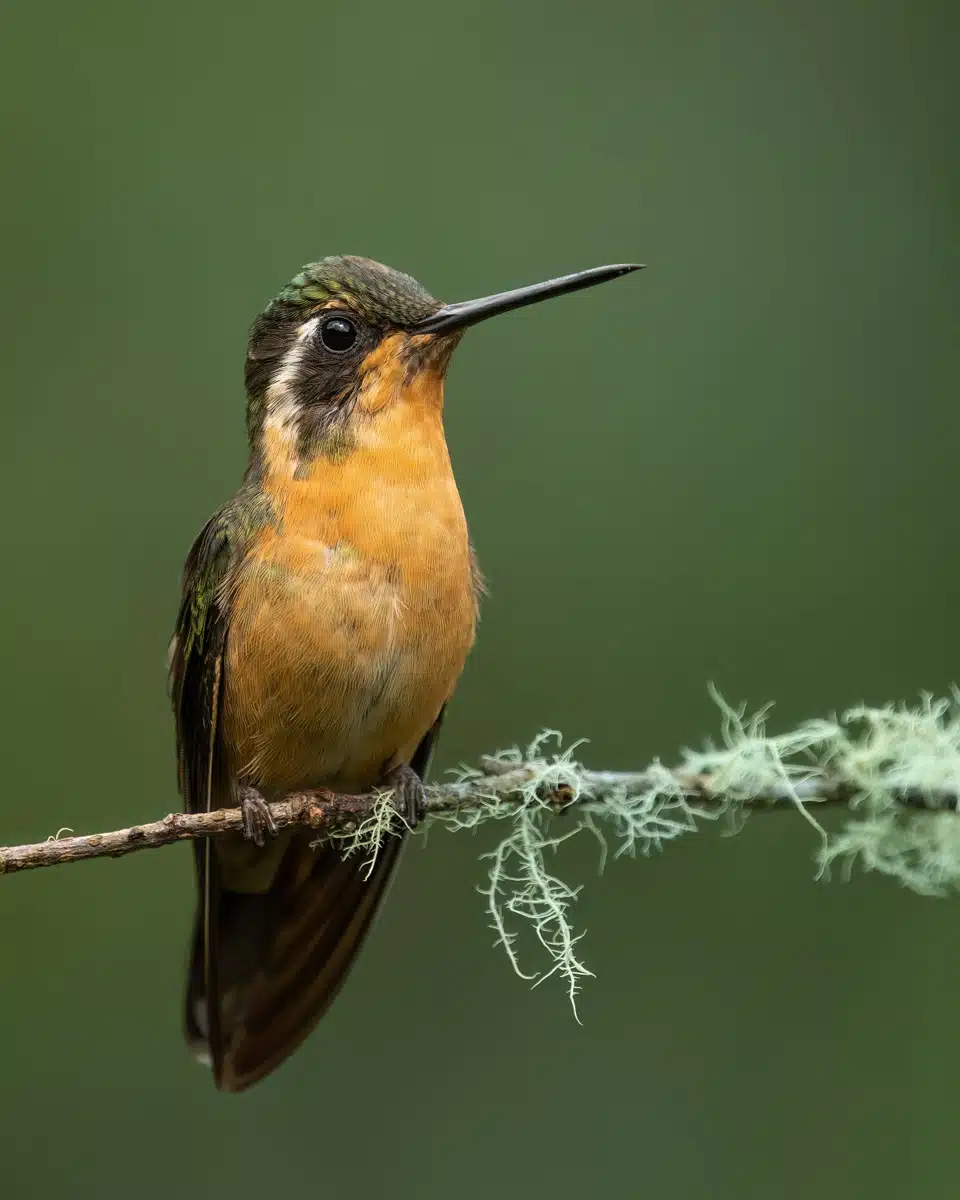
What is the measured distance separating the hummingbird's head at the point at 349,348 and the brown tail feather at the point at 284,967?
0.99 meters

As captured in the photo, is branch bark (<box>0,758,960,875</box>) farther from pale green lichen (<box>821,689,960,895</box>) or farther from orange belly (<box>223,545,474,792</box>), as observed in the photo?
orange belly (<box>223,545,474,792</box>)

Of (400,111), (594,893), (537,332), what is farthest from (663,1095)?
(400,111)

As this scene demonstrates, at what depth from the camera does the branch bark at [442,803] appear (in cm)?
232

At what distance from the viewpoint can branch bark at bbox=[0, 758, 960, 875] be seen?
2.32 meters

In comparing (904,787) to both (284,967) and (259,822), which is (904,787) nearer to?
(259,822)

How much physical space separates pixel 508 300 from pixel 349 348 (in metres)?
0.41

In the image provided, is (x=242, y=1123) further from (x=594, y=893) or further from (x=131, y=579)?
(x=131, y=579)

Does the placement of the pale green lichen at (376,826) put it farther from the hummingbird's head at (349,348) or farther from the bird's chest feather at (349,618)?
the hummingbird's head at (349,348)

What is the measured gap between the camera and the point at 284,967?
12.2 ft

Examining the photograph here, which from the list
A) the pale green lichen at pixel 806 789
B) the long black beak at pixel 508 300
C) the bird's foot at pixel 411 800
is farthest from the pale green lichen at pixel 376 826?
the long black beak at pixel 508 300

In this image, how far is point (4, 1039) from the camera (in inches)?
210

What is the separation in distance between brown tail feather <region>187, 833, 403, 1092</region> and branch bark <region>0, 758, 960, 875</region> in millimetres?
429

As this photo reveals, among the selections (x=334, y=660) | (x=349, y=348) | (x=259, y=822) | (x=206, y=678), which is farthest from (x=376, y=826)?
(x=349, y=348)

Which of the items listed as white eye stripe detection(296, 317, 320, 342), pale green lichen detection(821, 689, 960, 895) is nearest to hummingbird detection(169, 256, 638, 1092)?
white eye stripe detection(296, 317, 320, 342)
